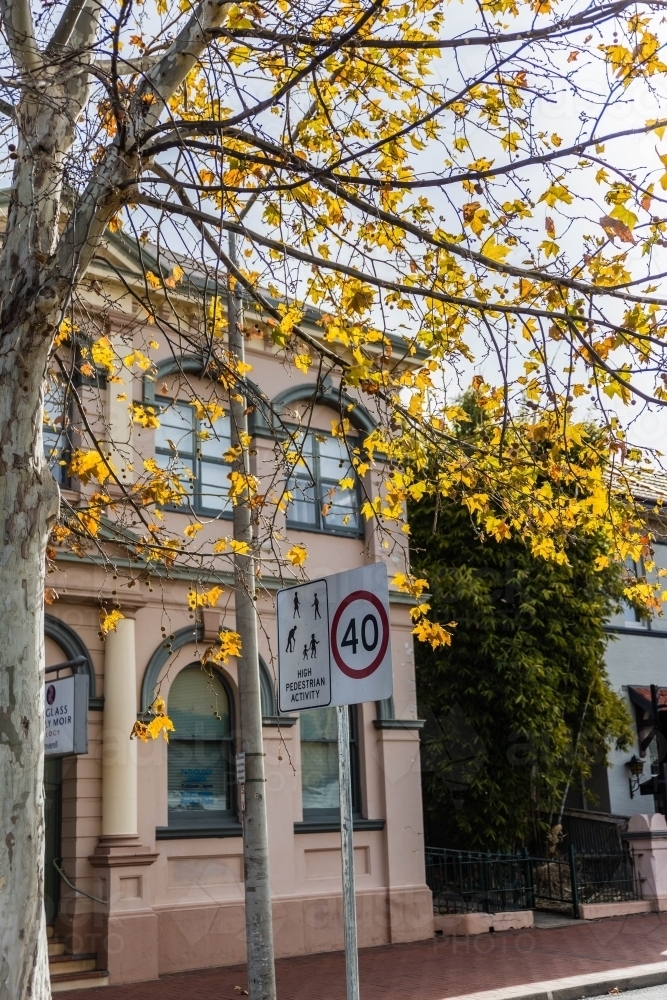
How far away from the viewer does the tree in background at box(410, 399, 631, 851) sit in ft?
66.4

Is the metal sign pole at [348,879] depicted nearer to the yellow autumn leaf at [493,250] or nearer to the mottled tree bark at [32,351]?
the mottled tree bark at [32,351]

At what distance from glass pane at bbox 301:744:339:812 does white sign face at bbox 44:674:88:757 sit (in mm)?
4800

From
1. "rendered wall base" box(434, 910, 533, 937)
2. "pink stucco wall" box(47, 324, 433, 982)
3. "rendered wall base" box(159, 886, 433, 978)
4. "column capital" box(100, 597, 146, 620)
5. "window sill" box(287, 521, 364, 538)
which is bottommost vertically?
"rendered wall base" box(434, 910, 533, 937)

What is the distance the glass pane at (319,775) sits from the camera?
15.9 m

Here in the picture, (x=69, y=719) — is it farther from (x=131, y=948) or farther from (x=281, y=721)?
(x=281, y=721)

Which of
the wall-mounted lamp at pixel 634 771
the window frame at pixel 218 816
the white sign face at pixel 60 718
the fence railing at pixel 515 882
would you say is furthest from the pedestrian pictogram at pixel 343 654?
the wall-mounted lamp at pixel 634 771

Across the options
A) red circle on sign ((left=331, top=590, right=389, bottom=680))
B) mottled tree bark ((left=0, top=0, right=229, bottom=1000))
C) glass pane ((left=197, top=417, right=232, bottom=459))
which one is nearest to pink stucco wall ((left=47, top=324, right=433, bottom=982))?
glass pane ((left=197, top=417, right=232, bottom=459))

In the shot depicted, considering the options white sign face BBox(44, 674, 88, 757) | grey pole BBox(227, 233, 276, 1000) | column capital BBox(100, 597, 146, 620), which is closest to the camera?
grey pole BBox(227, 233, 276, 1000)

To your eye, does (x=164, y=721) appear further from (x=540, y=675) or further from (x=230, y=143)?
(x=540, y=675)

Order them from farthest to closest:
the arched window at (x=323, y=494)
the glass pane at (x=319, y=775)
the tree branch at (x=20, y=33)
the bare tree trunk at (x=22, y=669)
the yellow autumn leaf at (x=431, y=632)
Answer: the arched window at (x=323, y=494)
the glass pane at (x=319, y=775)
the yellow autumn leaf at (x=431, y=632)
the tree branch at (x=20, y=33)
the bare tree trunk at (x=22, y=669)

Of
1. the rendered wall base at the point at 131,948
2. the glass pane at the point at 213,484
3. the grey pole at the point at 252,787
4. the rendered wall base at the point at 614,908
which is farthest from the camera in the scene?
the rendered wall base at the point at 614,908

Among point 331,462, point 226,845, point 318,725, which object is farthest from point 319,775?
point 331,462

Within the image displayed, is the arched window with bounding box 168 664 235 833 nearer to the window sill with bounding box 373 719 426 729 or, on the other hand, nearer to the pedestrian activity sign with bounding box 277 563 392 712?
the window sill with bounding box 373 719 426 729

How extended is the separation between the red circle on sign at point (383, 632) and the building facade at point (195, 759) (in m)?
5.91
